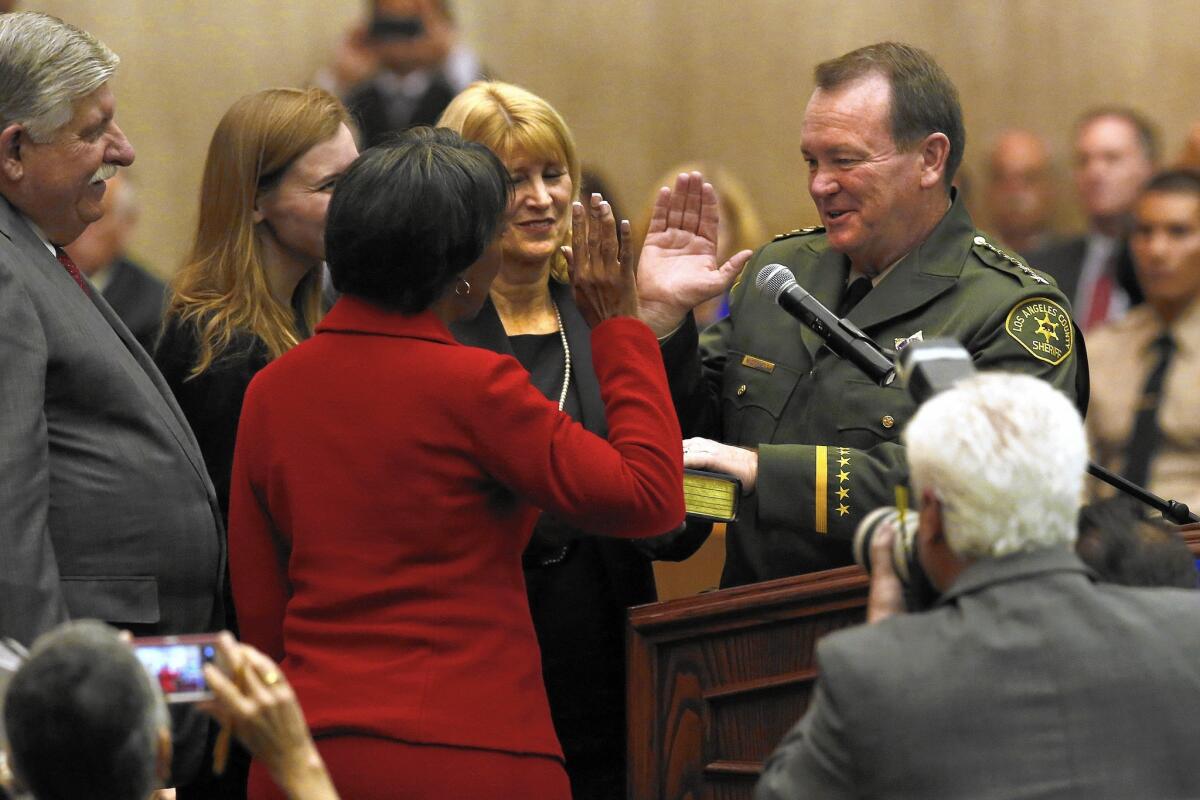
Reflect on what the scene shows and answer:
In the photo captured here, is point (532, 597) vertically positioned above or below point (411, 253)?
below

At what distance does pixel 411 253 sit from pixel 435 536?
33 cm

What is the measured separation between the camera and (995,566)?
1.74 m

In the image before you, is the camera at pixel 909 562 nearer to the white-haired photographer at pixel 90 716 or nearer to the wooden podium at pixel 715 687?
the wooden podium at pixel 715 687

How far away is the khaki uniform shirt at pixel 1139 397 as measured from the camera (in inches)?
170

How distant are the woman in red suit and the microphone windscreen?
14.3 inches

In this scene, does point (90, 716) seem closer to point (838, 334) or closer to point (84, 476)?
point (84, 476)

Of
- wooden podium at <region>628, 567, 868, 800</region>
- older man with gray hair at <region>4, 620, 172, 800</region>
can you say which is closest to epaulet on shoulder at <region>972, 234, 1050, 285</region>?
wooden podium at <region>628, 567, 868, 800</region>

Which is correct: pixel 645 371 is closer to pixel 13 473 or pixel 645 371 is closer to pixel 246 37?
pixel 13 473

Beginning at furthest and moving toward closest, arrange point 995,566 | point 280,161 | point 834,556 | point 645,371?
point 280,161 < point 834,556 < point 645,371 < point 995,566

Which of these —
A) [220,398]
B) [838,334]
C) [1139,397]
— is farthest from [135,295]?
[838,334]

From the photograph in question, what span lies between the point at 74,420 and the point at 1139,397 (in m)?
2.97

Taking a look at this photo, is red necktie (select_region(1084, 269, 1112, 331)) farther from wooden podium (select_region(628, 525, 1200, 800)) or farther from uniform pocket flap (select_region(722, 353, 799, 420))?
wooden podium (select_region(628, 525, 1200, 800))

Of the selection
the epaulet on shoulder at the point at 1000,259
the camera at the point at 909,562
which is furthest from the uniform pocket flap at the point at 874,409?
the camera at the point at 909,562

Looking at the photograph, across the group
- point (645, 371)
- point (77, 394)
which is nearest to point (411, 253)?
point (645, 371)
